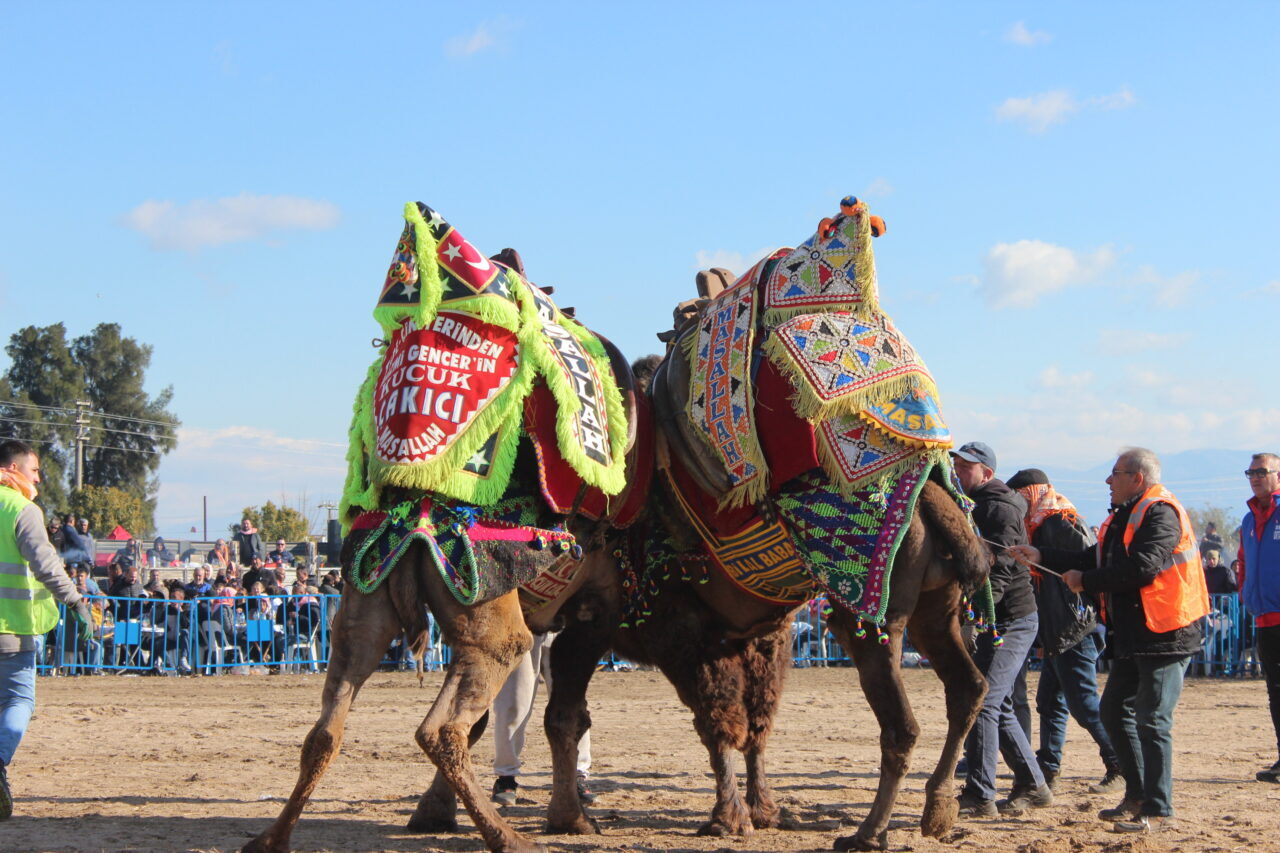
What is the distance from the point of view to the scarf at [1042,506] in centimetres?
828

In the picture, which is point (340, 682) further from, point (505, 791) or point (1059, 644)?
point (1059, 644)

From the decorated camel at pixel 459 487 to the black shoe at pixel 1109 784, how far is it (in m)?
3.83

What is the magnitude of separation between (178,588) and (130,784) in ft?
33.5

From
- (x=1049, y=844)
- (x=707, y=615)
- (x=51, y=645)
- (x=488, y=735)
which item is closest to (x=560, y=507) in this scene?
(x=707, y=615)

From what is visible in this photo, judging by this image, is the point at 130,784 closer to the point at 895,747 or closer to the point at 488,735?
the point at 488,735

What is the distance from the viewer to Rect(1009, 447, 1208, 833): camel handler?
258 inches

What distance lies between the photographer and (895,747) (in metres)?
6.25

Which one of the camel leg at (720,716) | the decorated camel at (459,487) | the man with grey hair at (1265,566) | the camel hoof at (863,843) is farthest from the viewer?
the man with grey hair at (1265,566)

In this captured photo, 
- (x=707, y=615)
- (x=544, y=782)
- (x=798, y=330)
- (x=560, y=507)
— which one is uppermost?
(x=798, y=330)

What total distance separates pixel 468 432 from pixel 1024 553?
10.0 ft

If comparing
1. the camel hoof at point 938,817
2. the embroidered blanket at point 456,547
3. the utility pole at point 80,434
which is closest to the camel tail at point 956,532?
the camel hoof at point 938,817

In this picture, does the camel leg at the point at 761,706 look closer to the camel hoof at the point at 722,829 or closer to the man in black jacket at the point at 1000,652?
the camel hoof at the point at 722,829

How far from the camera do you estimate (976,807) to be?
7160mm

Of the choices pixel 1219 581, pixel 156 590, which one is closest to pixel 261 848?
pixel 156 590
